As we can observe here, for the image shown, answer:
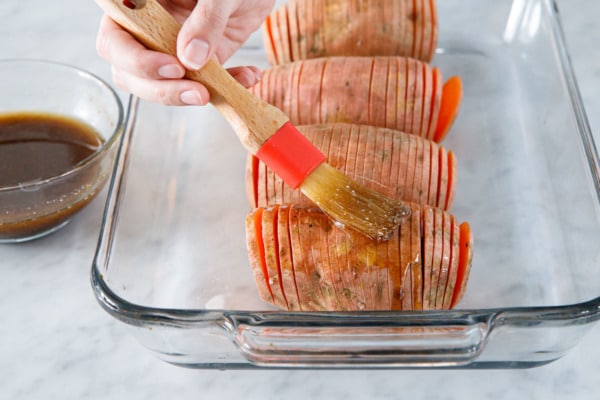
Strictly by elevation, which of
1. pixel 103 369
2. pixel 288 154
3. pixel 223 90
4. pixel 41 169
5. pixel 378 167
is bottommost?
pixel 103 369

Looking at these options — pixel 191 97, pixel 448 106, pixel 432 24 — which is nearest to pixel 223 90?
pixel 191 97

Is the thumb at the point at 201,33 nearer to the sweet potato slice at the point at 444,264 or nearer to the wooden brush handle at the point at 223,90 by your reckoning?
the wooden brush handle at the point at 223,90

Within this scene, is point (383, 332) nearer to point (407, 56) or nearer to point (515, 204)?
point (515, 204)

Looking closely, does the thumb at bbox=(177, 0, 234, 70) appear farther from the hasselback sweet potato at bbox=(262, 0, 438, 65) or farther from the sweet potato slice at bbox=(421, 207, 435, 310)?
the hasselback sweet potato at bbox=(262, 0, 438, 65)

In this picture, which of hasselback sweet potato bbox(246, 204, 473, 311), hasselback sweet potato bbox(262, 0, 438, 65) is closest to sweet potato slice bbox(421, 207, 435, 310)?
hasselback sweet potato bbox(246, 204, 473, 311)

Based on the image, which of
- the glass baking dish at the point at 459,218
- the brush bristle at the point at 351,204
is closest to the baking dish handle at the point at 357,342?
the glass baking dish at the point at 459,218

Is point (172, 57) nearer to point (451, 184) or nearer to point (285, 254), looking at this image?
point (285, 254)
